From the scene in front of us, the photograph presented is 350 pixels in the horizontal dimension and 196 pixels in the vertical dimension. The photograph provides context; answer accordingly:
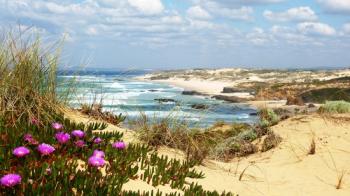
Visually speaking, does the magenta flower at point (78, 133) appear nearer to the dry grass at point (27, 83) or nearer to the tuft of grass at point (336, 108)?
the dry grass at point (27, 83)

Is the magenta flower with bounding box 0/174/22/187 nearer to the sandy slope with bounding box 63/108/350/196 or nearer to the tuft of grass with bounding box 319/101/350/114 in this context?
the sandy slope with bounding box 63/108/350/196

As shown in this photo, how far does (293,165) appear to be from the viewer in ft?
29.0

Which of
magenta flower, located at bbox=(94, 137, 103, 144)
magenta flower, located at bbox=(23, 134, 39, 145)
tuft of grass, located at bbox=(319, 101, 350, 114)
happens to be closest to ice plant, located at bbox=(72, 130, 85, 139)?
magenta flower, located at bbox=(94, 137, 103, 144)

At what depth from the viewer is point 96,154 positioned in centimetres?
525

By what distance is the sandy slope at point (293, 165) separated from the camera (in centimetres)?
682

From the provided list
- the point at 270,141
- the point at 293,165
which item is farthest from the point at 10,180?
the point at 270,141

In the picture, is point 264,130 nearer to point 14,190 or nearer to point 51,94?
point 51,94

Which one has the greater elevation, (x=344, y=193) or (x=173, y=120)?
(x=173, y=120)

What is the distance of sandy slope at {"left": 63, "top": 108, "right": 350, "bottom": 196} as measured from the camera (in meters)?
6.82

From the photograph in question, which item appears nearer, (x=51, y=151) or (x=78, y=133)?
(x=51, y=151)

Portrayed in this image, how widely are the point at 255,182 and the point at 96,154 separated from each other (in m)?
2.85

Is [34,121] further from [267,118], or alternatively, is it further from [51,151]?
[267,118]

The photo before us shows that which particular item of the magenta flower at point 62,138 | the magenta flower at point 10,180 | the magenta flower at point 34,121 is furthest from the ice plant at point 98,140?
the magenta flower at point 10,180

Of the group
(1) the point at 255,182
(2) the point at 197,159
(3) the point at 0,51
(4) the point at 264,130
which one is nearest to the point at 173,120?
(2) the point at 197,159
